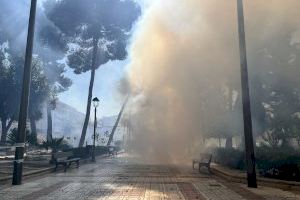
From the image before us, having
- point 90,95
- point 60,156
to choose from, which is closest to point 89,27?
point 90,95

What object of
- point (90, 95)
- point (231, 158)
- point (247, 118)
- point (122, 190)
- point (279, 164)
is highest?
point (90, 95)

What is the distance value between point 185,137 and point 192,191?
16501 millimetres

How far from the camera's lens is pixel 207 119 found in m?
26.9

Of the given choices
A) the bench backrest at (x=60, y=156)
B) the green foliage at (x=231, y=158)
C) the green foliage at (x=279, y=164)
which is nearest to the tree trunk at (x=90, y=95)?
the bench backrest at (x=60, y=156)

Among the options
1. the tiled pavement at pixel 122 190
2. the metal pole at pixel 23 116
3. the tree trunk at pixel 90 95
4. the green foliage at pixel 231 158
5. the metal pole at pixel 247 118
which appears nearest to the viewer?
the tiled pavement at pixel 122 190

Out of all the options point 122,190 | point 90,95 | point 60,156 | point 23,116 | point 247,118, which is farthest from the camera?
point 90,95

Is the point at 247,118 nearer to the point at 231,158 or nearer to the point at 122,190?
the point at 122,190

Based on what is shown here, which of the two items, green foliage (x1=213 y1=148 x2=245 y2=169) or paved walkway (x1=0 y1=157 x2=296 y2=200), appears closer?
paved walkway (x1=0 y1=157 x2=296 y2=200)

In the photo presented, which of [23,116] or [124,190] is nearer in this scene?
[124,190]

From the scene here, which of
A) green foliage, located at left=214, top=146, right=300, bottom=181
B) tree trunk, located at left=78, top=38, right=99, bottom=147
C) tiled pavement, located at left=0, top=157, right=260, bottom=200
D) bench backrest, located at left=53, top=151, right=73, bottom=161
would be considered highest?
tree trunk, located at left=78, top=38, right=99, bottom=147

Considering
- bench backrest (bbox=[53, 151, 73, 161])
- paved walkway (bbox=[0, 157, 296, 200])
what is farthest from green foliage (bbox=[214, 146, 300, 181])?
bench backrest (bbox=[53, 151, 73, 161])

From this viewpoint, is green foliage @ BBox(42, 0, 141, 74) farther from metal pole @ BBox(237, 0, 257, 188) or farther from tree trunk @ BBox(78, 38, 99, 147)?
metal pole @ BBox(237, 0, 257, 188)

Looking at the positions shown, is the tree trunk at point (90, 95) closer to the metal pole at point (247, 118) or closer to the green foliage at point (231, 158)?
the green foliage at point (231, 158)

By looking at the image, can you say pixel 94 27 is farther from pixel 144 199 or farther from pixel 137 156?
pixel 144 199
